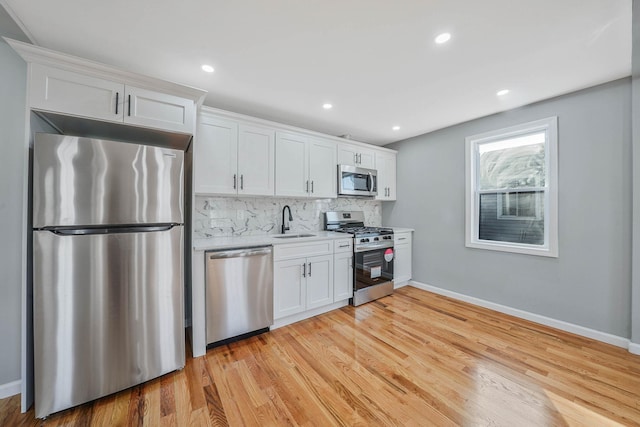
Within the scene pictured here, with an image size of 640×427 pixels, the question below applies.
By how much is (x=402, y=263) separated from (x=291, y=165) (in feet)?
7.70

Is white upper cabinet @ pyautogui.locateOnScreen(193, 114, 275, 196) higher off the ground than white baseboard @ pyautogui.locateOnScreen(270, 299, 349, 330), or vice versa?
white upper cabinet @ pyautogui.locateOnScreen(193, 114, 275, 196)

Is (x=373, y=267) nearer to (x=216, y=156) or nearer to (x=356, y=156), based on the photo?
(x=356, y=156)

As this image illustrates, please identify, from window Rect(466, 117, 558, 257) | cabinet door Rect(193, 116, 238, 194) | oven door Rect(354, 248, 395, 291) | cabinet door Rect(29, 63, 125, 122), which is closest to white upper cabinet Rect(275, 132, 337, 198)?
cabinet door Rect(193, 116, 238, 194)

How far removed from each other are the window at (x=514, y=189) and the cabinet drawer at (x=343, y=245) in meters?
1.66

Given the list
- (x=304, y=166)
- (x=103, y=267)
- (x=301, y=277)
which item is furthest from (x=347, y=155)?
(x=103, y=267)

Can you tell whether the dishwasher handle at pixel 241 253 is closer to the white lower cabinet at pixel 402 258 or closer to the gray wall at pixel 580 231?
the white lower cabinet at pixel 402 258

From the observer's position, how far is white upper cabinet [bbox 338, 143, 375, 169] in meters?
3.59

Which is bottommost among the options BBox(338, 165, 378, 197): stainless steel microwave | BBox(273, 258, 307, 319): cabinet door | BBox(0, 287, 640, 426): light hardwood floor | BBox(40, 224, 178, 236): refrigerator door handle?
BBox(0, 287, 640, 426): light hardwood floor

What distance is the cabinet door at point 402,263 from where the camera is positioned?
3760 mm

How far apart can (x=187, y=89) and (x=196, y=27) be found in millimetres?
452

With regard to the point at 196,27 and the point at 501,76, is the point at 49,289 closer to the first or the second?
the point at 196,27

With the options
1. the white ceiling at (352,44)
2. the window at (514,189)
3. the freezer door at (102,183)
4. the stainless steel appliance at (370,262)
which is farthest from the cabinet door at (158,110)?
the window at (514,189)

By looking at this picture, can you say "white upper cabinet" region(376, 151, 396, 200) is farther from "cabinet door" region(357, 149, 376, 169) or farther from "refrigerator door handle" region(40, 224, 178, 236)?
"refrigerator door handle" region(40, 224, 178, 236)

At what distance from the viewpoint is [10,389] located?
1.64 meters
